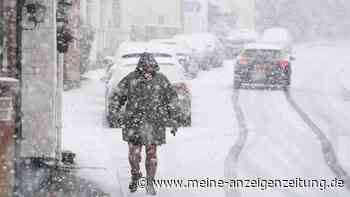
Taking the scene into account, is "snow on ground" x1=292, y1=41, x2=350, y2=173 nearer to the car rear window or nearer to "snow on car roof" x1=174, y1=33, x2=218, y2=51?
the car rear window

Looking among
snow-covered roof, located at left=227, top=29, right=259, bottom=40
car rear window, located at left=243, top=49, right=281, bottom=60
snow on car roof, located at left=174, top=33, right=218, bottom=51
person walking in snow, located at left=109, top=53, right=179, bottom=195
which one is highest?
snow-covered roof, located at left=227, top=29, right=259, bottom=40

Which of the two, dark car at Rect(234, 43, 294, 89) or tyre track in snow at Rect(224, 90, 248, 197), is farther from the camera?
dark car at Rect(234, 43, 294, 89)

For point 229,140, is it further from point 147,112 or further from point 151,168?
point 147,112

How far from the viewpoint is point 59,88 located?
1074 cm

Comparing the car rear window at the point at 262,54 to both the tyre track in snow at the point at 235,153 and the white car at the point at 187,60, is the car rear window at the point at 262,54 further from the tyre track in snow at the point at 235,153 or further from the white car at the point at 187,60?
the tyre track in snow at the point at 235,153

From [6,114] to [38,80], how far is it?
261 centimetres

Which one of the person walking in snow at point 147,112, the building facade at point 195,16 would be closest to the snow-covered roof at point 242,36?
the building facade at point 195,16

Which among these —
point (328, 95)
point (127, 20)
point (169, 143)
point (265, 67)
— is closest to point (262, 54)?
point (265, 67)

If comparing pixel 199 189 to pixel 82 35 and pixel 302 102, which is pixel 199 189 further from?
pixel 82 35

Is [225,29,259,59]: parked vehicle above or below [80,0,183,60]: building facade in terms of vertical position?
below

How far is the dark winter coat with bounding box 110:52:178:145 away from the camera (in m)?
8.98

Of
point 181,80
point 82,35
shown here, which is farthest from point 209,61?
point 181,80

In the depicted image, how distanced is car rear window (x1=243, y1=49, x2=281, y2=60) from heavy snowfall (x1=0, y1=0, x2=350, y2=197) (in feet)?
0.13

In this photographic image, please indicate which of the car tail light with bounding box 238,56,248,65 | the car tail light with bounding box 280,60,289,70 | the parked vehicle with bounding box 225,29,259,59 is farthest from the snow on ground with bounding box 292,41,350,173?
the parked vehicle with bounding box 225,29,259,59
